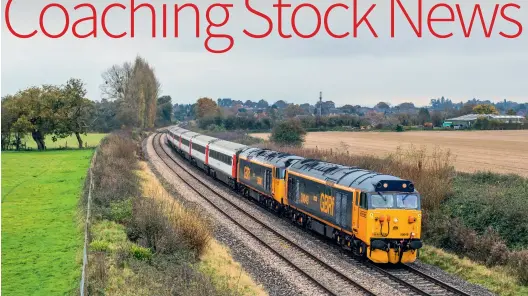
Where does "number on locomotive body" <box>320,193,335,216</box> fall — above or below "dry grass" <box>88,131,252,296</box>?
above

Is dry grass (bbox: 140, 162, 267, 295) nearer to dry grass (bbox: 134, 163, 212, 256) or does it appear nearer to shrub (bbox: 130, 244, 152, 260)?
dry grass (bbox: 134, 163, 212, 256)

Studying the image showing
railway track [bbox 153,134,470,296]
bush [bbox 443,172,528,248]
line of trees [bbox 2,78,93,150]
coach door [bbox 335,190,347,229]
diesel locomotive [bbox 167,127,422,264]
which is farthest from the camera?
line of trees [bbox 2,78,93,150]

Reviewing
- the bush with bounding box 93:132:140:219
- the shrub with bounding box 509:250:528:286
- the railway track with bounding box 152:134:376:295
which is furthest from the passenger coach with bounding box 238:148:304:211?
the shrub with bounding box 509:250:528:286

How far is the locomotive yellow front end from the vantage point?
1717 centimetres

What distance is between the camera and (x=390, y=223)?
1731cm

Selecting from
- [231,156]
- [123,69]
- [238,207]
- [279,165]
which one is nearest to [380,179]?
[279,165]

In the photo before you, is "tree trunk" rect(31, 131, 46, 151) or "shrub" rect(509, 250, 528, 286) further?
"tree trunk" rect(31, 131, 46, 151)

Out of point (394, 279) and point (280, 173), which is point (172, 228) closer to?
point (394, 279)

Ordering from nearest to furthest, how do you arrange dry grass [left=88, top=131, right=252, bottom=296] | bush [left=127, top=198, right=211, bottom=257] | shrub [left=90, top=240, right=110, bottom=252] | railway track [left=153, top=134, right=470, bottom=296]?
dry grass [left=88, top=131, right=252, bottom=296]
railway track [left=153, top=134, right=470, bottom=296]
shrub [left=90, top=240, right=110, bottom=252]
bush [left=127, top=198, right=211, bottom=257]

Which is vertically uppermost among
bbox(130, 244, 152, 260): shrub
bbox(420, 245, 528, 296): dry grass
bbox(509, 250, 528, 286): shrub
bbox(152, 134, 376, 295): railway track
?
bbox(130, 244, 152, 260): shrub

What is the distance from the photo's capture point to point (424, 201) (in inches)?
918

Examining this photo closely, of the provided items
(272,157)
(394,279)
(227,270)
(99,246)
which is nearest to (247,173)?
(272,157)

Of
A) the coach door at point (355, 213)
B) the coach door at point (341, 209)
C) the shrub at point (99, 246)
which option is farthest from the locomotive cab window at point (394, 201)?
the shrub at point (99, 246)

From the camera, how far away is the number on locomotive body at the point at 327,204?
64.5 ft
